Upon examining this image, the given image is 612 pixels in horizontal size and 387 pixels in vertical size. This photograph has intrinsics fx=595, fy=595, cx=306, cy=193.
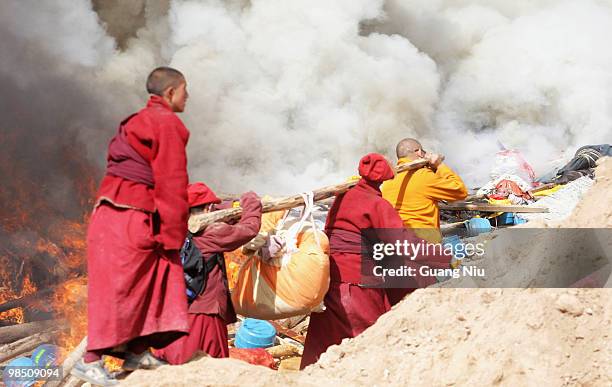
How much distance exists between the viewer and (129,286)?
7.97 ft

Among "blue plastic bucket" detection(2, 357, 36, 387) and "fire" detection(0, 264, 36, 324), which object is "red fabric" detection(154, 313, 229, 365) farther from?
"fire" detection(0, 264, 36, 324)

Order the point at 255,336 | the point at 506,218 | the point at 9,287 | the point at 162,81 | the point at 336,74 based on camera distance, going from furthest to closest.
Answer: the point at 336,74 < the point at 9,287 < the point at 506,218 < the point at 255,336 < the point at 162,81

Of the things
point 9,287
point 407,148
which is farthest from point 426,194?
point 9,287

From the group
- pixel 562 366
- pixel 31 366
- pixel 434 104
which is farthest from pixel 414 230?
pixel 434 104

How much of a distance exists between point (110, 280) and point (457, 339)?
147cm

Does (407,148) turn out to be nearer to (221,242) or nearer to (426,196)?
(426,196)

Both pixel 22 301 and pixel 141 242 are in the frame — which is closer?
pixel 141 242

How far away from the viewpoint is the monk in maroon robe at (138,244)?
241 cm

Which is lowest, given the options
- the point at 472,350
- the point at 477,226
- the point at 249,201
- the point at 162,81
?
the point at 472,350

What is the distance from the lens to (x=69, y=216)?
8.86 metres

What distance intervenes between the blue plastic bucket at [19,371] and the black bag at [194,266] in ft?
7.83

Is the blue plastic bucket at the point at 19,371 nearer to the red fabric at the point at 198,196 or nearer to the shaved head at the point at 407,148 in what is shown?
the red fabric at the point at 198,196

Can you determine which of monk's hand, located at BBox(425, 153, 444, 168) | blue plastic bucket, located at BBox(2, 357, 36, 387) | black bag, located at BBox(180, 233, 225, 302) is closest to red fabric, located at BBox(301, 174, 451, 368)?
monk's hand, located at BBox(425, 153, 444, 168)

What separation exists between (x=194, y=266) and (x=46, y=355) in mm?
2877
